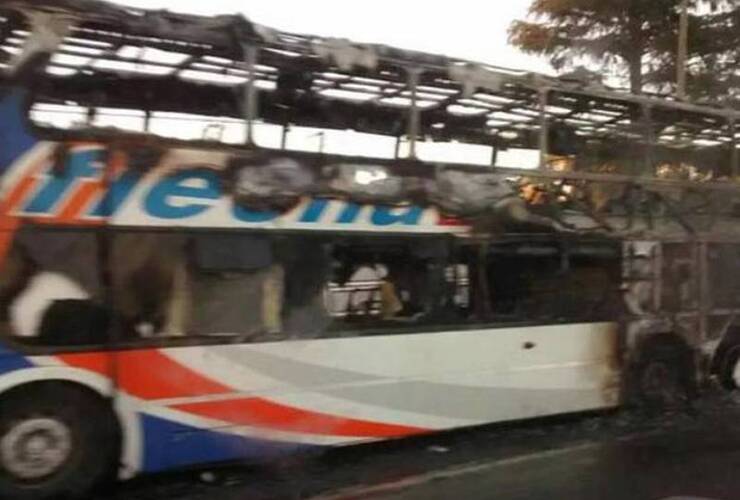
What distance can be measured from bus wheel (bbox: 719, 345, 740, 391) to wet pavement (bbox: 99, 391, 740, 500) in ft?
4.82

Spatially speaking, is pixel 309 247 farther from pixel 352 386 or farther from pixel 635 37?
pixel 635 37

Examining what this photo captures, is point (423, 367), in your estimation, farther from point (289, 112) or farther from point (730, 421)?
point (730, 421)

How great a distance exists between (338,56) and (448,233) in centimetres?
175

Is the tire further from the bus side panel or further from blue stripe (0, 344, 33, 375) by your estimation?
the bus side panel

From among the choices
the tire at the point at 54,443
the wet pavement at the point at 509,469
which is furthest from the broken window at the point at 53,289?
the wet pavement at the point at 509,469

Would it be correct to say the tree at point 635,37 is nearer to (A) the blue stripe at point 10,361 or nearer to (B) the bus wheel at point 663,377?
(B) the bus wheel at point 663,377

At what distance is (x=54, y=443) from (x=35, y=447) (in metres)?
0.13

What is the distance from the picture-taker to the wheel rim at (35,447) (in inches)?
244

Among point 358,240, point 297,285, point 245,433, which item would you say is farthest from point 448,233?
point 245,433

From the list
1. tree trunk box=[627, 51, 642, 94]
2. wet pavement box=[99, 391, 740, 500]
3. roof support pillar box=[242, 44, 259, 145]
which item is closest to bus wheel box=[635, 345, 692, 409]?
wet pavement box=[99, 391, 740, 500]

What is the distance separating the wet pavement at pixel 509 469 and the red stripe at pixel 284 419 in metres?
0.29

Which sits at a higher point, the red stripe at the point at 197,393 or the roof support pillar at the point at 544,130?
the roof support pillar at the point at 544,130

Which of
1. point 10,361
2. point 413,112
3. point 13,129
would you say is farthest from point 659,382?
point 13,129

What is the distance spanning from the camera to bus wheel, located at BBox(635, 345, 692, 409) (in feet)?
32.7
